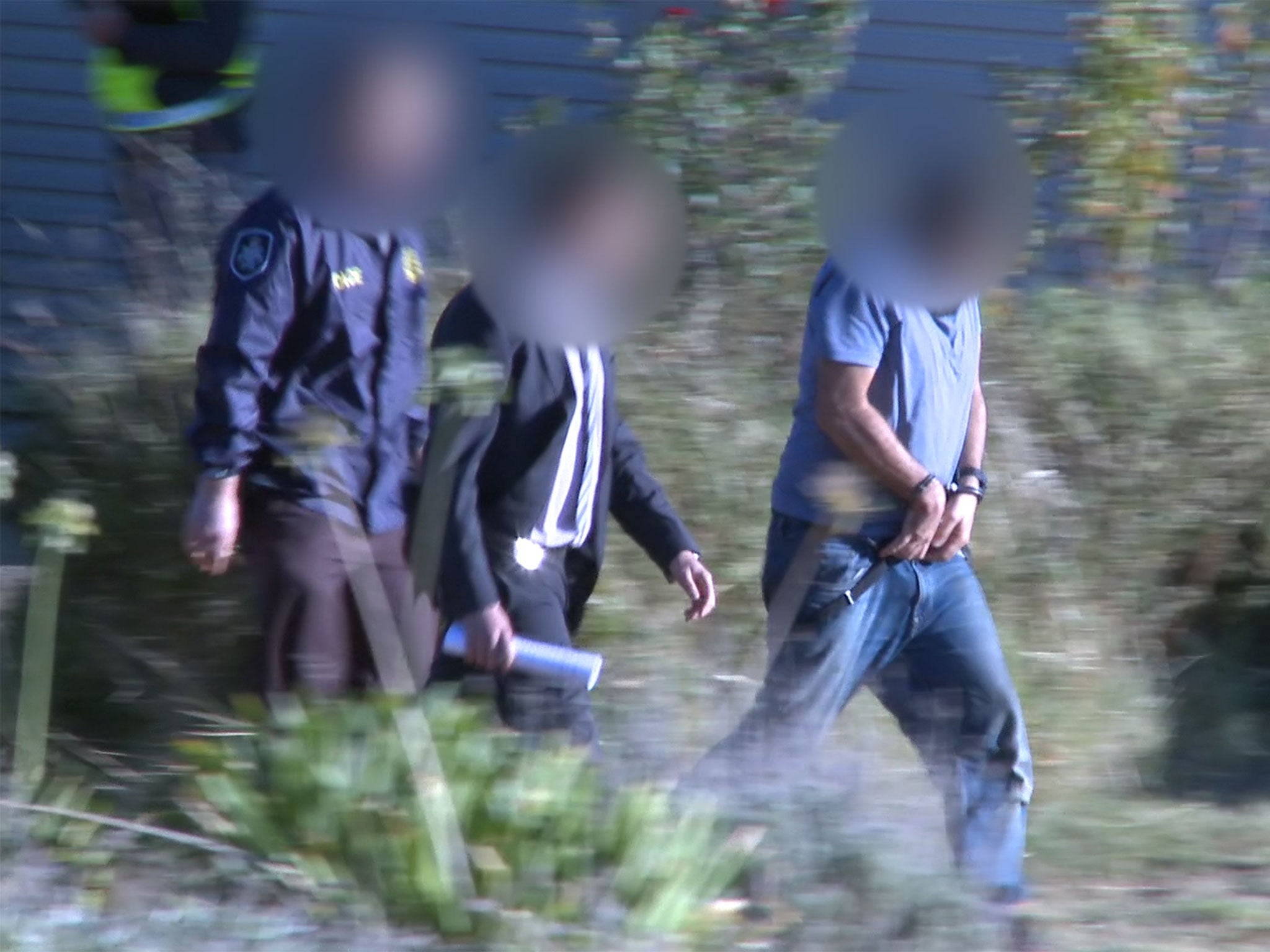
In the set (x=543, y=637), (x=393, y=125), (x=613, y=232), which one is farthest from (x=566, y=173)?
(x=543, y=637)

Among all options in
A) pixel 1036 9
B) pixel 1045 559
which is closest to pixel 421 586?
pixel 1045 559

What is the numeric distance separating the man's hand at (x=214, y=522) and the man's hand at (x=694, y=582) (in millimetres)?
973

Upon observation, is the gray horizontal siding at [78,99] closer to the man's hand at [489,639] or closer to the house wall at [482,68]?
the house wall at [482,68]

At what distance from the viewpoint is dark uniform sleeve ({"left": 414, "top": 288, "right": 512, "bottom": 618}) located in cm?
358

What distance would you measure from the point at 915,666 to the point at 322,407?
1396 mm

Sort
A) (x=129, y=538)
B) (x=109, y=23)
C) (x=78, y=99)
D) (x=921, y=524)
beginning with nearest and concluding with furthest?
(x=921, y=524) → (x=129, y=538) → (x=109, y=23) → (x=78, y=99)

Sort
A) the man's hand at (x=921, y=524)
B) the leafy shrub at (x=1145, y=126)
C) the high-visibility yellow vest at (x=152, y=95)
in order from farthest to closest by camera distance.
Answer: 1. the leafy shrub at (x=1145, y=126)
2. the high-visibility yellow vest at (x=152, y=95)
3. the man's hand at (x=921, y=524)

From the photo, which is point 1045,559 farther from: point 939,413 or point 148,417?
point 148,417

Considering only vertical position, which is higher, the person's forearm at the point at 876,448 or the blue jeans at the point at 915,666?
the person's forearm at the point at 876,448

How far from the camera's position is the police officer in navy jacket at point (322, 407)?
3660mm

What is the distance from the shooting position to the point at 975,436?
4.10 meters

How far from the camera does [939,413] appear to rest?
3910 millimetres

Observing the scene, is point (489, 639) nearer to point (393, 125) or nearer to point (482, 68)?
point (393, 125)

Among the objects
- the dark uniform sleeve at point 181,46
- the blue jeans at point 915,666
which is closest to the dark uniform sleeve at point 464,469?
the blue jeans at point 915,666
